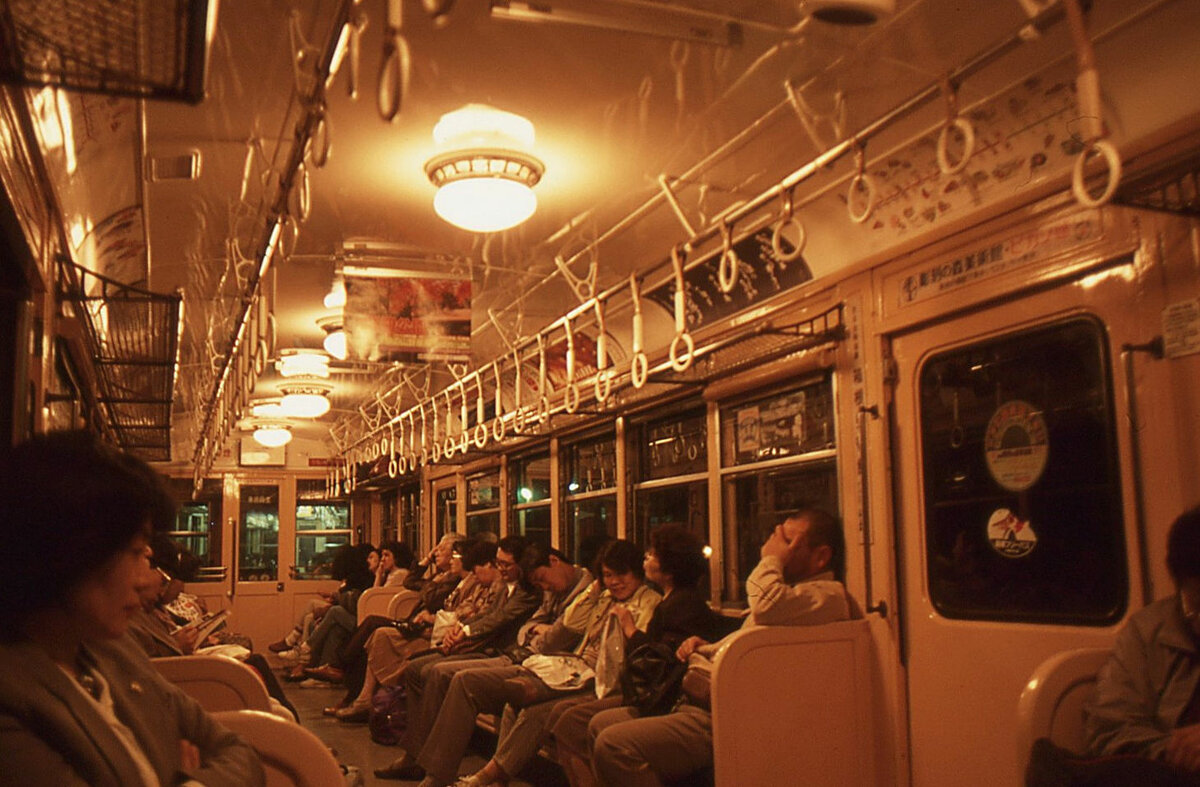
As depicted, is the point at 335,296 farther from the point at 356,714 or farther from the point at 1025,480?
the point at 1025,480

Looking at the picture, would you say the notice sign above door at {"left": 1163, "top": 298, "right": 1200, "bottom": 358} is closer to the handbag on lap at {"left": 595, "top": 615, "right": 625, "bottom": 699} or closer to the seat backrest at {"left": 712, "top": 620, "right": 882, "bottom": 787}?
the seat backrest at {"left": 712, "top": 620, "right": 882, "bottom": 787}

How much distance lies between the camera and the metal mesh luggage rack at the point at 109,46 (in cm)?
178

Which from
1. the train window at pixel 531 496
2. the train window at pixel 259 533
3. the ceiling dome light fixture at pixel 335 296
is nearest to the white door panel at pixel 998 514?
the ceiling dome light fixture at pixel 335 296

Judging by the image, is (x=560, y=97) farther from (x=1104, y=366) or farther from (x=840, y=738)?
(x=840, y=738)

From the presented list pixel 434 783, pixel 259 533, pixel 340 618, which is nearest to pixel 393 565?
pixel 340 618

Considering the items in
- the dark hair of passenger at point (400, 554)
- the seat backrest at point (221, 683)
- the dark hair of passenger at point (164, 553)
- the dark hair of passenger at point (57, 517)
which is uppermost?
the dark hair of passenger at point (57, 517)

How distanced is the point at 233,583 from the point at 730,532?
11.1m

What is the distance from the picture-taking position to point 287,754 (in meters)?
2.45

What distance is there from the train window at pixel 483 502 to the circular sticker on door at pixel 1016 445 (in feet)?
21.7

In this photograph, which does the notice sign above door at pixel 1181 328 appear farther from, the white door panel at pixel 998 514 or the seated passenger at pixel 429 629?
the seated passenger at pixel 429 629

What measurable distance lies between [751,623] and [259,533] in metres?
12.4

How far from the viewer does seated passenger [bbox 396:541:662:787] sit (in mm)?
5305

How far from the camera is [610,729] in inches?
161

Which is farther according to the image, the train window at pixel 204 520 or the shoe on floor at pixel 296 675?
the train window at pixel 204 520
